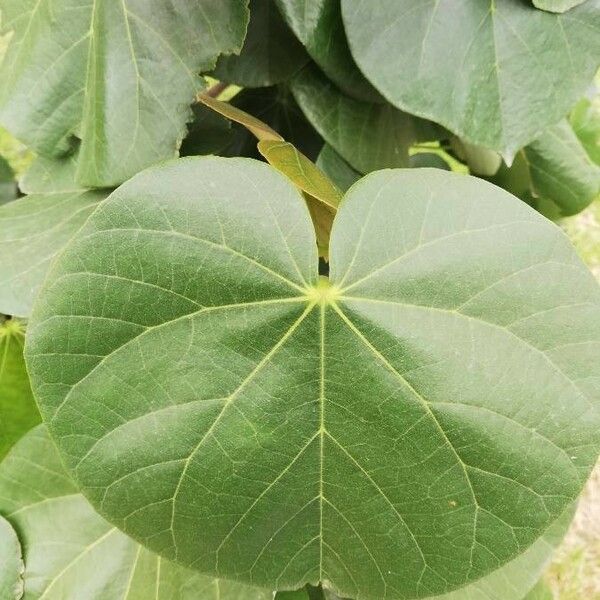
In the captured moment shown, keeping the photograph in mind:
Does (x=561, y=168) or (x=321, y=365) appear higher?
(x=561, y=168)

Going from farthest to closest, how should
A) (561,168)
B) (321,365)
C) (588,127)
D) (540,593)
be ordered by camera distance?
(588,127)
(561,168)
(540,593)
(321,365)

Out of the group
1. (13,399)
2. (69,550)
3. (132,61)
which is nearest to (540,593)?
(69,550)

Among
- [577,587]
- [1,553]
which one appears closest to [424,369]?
[1,553]

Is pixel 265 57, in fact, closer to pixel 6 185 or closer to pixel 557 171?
pixel 6 185

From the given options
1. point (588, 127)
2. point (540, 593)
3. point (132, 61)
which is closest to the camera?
point (132, 61)

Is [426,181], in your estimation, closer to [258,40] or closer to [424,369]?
[424,369]

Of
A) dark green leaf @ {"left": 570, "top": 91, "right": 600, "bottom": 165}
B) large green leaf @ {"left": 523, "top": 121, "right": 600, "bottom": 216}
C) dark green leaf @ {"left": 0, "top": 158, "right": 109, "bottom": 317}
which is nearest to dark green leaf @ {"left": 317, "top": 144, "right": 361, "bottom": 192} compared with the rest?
dark green leaf @ {"left": 0, "top": 158, "right": 109, "bottom": 317}

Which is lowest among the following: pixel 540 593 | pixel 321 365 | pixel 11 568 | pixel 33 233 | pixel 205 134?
pixel 540 593

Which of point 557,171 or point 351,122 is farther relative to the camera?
point 557,171
